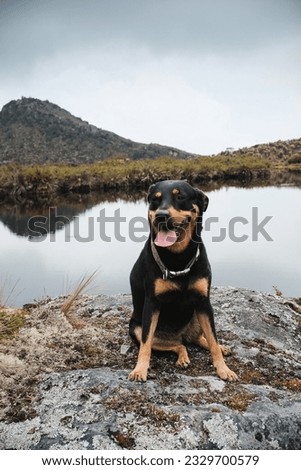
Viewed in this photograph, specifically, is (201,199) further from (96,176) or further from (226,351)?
(96,176)

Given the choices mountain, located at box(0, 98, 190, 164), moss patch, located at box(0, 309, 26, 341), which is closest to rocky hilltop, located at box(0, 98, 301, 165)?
mountain, located at box(0, 98, 190, 164)

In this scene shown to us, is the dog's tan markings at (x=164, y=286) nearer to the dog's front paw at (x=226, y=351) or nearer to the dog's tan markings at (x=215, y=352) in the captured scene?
the dog's tan markings at (x=215, y=352)

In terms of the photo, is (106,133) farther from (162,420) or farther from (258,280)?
(162,420)

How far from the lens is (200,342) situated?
439 cm

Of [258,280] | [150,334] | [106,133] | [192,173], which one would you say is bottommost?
[258,280]

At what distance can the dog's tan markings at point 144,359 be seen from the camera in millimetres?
3635

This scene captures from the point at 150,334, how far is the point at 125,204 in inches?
534

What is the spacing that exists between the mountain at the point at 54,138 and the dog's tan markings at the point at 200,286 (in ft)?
124

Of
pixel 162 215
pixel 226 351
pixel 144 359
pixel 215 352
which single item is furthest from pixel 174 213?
pixel 226 351

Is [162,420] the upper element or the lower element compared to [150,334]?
lower

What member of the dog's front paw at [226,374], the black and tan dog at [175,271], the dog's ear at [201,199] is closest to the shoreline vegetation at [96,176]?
the black and tan dog at [175,271]

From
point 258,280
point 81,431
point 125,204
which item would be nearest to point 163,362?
point 81,431

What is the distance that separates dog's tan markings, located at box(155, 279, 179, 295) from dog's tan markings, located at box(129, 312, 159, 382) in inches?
7.4

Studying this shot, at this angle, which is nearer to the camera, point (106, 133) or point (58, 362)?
point (58, 362)
